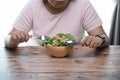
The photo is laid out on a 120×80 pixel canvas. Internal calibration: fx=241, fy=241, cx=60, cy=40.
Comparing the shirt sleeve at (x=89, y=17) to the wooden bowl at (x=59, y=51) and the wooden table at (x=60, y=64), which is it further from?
the wooden bowl at (x=59, y=51)

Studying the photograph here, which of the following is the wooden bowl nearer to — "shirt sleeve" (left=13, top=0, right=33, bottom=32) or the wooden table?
the wooden table

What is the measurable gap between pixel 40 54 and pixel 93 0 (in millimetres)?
1616

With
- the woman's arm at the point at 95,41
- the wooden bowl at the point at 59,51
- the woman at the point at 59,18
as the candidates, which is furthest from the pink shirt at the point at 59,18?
the wooden bowl at the point at 59,51

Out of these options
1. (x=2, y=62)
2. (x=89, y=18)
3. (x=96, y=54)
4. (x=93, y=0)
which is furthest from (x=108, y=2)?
(x=2, y=62)

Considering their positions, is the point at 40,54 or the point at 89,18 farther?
the point at 89,18

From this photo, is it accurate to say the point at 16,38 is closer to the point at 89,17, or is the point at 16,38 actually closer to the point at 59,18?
the point at 59,18

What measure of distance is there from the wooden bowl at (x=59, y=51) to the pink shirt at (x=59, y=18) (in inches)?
18.3

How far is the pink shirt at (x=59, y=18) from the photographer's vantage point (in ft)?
5.55

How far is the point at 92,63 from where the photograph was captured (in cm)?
115

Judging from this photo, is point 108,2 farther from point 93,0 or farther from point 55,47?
point 55,47

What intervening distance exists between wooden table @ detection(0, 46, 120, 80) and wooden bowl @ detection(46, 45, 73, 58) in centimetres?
3

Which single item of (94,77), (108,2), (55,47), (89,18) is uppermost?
(108,2)

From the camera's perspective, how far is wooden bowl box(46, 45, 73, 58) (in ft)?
4.01

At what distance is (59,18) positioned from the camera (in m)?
1.71
